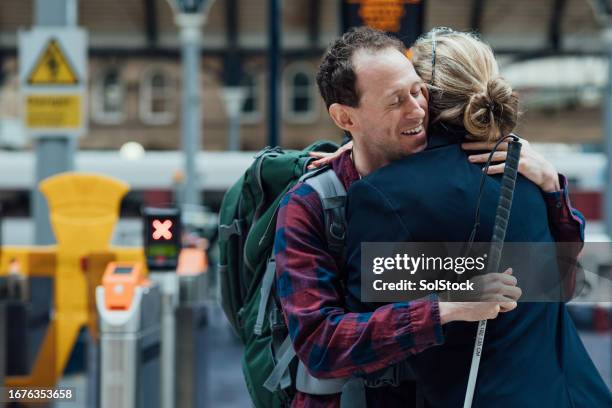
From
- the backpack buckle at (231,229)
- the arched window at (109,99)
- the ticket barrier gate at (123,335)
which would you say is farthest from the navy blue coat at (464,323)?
the arched window at (109,99)

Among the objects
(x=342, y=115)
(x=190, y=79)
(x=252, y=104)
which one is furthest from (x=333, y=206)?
(x=252, y=104)

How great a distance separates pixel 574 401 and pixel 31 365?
479cm

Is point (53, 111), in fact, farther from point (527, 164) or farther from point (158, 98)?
point (158, 98)

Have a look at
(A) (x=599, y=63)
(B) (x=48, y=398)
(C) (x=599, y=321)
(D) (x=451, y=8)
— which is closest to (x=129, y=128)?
(D) (x=451, y=8)

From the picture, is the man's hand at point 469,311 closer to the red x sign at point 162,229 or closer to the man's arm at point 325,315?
the man's arm at point 325,315

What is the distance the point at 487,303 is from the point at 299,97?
32.5m

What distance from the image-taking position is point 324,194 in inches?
71.2

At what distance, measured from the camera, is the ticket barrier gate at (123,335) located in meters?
3.65

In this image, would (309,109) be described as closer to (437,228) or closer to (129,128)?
(129,128)

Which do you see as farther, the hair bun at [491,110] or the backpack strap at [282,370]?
the backpack strap at [282,370]

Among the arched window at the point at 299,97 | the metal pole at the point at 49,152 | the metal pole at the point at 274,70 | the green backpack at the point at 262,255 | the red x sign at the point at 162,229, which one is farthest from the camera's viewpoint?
the arched window at the point at 299,97

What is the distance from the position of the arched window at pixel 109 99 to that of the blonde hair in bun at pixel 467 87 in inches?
1279

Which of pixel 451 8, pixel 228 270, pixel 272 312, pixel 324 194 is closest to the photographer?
pixel 324 194

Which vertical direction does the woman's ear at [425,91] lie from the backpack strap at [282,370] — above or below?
above
